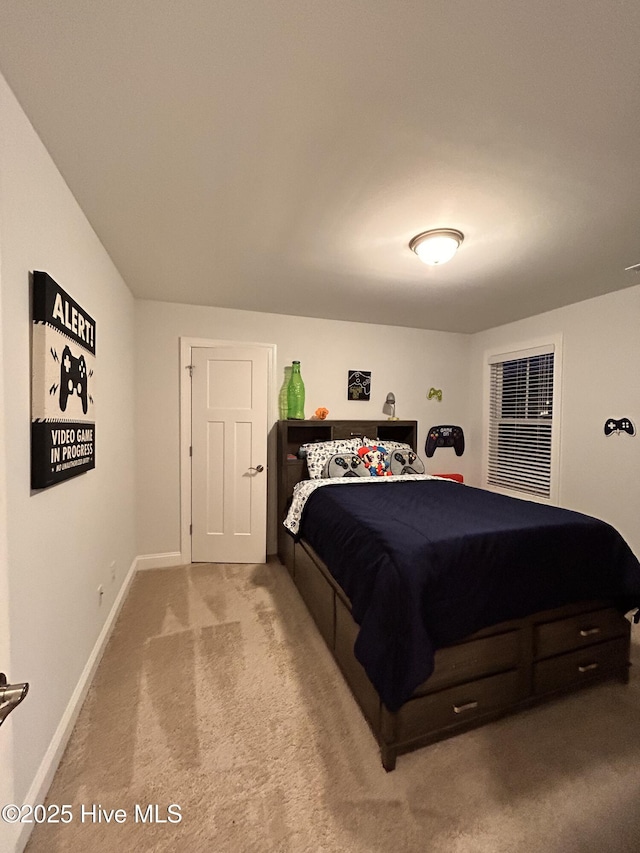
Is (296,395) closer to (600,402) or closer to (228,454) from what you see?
(228,454)

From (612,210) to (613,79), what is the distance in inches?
33.1

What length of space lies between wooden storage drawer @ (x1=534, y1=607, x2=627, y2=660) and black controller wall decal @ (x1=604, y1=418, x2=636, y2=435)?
1.51 meters

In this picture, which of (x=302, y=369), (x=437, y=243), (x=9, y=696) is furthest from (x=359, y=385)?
(x=9, y=696)

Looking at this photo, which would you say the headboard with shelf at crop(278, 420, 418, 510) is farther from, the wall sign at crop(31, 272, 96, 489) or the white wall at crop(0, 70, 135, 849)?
the wall sign at crop(31, 272, 96, 489)

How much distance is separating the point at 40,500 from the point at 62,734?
98 cm

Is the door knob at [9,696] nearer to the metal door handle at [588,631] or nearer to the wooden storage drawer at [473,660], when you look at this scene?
the wooden storage drawer at [473,660]

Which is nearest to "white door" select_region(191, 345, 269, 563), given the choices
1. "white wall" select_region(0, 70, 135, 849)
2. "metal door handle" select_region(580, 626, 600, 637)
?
"white wall" select_region(0, 70, 135, 849)

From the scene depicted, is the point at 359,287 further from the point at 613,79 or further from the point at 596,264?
the point at 613,79

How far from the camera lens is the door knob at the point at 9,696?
531 millimetres

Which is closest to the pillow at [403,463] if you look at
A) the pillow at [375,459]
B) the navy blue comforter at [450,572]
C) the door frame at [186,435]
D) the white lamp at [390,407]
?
the pillow at [375,459]

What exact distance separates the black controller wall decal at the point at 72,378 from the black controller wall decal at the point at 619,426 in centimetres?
365

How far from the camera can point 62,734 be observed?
1354mm

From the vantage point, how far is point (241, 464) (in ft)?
10.6

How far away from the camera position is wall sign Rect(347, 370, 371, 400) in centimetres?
361
